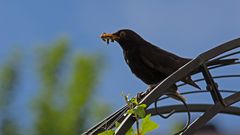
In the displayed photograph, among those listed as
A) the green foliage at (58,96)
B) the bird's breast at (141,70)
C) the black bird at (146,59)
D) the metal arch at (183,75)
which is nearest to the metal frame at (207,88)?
the metal arch at (183,75)

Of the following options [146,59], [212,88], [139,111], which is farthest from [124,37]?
[139,111]

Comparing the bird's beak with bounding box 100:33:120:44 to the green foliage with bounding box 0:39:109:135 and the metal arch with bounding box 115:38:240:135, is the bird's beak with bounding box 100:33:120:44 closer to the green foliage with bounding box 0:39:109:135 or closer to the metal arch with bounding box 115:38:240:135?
the metal arch with bounding box 115:38:240:135

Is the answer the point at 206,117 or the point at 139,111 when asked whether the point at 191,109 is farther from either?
the point at 139,111

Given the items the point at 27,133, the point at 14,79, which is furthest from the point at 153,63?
the point at 14,79

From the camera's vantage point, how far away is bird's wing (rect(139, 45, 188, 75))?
1.65 meters

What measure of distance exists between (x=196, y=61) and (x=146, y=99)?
145mm

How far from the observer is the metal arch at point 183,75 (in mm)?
1254

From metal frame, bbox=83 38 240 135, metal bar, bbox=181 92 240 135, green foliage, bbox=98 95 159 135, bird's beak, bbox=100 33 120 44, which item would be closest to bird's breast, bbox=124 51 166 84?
bird's beak, bbox=100 33 120 44

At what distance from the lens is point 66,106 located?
7.54 meters

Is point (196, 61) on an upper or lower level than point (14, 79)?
upper

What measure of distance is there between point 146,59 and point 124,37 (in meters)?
0.10

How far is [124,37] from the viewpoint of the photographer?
6.05 ft

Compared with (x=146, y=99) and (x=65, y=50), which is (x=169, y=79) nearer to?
(x=146, y=99)

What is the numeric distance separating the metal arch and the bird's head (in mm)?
410
